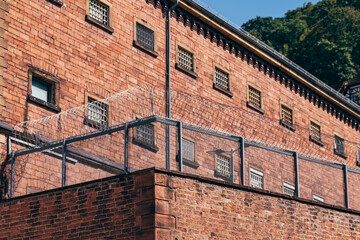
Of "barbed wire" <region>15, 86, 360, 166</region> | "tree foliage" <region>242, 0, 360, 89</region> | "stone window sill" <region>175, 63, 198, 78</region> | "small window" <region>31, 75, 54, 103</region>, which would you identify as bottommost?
"barbed wire" <region>15, 86, 360, 166</region>

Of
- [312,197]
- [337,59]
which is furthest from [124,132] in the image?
[337,59]

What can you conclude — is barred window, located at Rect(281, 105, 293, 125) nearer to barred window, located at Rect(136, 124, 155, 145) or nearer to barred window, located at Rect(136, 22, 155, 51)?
barred window, located at Rect(136, 22, 155, 51)

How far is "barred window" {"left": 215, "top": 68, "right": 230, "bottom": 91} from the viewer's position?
105ft

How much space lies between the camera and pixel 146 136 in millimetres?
15547

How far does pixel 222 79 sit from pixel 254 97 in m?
2.55

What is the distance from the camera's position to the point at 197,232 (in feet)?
51.6

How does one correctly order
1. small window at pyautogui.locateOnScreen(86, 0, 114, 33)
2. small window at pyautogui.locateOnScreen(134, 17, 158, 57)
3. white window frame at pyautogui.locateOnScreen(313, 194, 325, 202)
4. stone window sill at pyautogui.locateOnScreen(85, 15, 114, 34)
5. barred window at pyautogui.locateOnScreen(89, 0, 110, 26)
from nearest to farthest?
white window frame at pyautogui.locateOnScreen(313, 194, 325, 202)
stone window sill at pyautogui.locateOnScreen(85, 15, 114, 34)
small window at pyautogui.locateOnScreen(86, 0, 114, 33)
barred window at pyautogui.locateOnScreen(89, 0, 110, 26)
small window at pyautogui.locateOnScreen(134, 17, 158, 57)

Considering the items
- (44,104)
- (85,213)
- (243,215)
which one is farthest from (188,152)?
(44,104)

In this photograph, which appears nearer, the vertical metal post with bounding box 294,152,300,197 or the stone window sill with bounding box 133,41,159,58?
the vertical metal post with bounding box 294,152,300,197

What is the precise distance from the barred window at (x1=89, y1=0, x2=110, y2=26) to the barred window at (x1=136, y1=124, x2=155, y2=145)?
1055cm

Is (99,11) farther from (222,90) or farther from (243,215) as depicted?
(243,215)

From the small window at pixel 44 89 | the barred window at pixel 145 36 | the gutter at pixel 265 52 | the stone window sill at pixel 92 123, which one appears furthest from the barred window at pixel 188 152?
the gutter at pixel 265 52

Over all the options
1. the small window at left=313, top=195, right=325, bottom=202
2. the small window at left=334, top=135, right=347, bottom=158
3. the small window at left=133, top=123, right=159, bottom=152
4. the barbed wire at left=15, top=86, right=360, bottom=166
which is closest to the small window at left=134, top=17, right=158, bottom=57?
the barbed wire at left=15, top=86, right=360, bottom=166

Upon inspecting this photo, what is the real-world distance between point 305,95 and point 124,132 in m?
23.0
